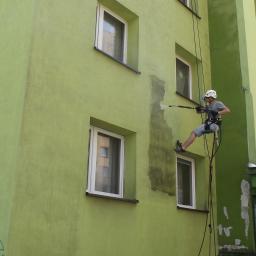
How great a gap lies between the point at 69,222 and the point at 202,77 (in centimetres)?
575

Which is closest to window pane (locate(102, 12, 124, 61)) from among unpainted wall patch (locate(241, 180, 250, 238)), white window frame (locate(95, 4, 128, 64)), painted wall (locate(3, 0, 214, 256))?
white window frame (locate(95, 4, 128, 64))

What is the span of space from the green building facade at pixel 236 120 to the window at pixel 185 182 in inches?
25.8

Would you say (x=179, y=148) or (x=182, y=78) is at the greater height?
(x=182, y=78)

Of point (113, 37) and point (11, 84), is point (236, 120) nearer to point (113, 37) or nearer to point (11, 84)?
point (113, 37)

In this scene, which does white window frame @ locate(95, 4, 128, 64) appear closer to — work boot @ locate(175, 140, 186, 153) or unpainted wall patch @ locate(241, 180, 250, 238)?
work boot @ locate(175, 140, 186, 153)

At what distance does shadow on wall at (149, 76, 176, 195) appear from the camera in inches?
324

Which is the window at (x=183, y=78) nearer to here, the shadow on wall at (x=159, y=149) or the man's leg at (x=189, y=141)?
the shadow on wall at (x=159, y=149)

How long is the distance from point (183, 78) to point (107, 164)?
151 inches

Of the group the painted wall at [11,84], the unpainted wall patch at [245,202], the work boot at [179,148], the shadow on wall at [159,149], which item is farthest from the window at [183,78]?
the painted wall at [11,84]

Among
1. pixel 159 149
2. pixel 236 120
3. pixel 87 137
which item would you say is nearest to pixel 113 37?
pixel 159 149

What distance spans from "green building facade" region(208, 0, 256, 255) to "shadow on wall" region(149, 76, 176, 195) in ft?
5.65

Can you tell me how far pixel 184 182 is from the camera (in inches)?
377

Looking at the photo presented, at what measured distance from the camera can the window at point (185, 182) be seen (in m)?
9.36

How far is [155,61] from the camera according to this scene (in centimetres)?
900
